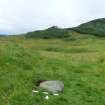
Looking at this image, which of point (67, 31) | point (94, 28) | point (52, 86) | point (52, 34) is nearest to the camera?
point (52, 86)

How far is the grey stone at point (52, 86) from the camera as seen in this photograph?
1206 cm

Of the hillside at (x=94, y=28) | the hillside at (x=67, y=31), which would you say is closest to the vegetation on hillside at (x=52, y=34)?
the hillside at (x=67, y=31)

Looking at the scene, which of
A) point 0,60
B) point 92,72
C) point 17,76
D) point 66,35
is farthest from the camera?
point 66,35

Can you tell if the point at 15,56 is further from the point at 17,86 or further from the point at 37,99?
the point at 37,99

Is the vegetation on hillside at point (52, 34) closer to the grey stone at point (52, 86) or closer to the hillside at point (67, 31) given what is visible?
the hillside at point (67, 31)

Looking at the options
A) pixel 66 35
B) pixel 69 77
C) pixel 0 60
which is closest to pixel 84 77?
pixel 69 77

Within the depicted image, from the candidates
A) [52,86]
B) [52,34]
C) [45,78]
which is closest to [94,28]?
[52,34]

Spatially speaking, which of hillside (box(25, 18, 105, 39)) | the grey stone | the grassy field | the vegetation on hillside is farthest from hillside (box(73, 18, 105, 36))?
the grey stone

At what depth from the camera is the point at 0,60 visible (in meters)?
15.3

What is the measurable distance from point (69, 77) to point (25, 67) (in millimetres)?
2327

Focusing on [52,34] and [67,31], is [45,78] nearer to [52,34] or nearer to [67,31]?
[52,34]

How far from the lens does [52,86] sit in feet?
40.3

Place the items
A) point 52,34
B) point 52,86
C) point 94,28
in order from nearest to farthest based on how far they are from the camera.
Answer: point 52,86 → point 52,34 → point 94,28

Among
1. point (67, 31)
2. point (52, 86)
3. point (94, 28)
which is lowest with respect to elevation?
point (52, 86)
